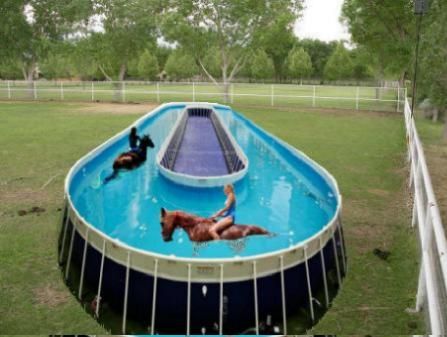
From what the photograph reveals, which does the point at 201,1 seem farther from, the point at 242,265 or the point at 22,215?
the point at 242,265

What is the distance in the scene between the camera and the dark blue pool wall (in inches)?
171

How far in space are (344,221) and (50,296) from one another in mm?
4231

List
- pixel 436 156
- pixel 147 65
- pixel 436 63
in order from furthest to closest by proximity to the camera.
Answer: pixel 147 65
pixel 436 63
pixel 436 156

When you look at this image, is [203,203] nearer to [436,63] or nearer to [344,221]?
[344,221]

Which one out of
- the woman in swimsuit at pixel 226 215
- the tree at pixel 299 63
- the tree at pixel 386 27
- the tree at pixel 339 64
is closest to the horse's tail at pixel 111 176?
the woman in swimsuit at pixel 226 215

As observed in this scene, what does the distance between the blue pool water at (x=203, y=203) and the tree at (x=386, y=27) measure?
1343cm

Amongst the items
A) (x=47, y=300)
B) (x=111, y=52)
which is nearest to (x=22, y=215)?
(x=47, y=300)

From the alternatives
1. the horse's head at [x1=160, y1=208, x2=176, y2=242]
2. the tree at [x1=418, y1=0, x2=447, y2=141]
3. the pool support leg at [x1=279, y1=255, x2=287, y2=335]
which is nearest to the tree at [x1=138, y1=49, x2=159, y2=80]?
the tree at [x1=418, y1=0, x2=447, y2=141]

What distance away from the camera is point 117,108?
22891 millimetres

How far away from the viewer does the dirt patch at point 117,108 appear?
21438 millimetres

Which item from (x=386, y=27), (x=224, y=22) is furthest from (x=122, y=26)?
(x=386, y=27)

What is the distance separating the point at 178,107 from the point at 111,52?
26.4 feet

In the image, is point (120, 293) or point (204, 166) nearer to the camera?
point (120, 293)

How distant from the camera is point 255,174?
9258mm
